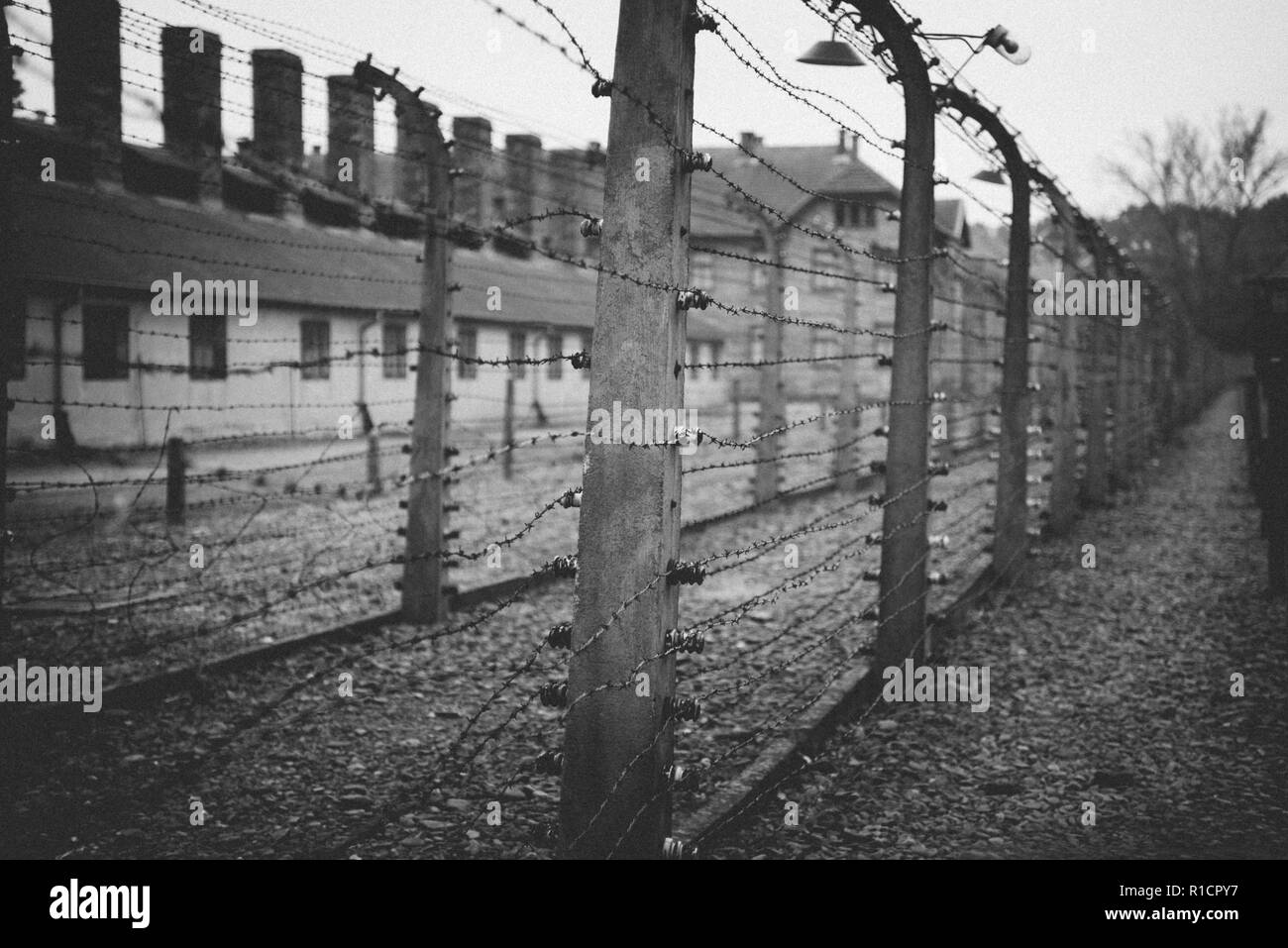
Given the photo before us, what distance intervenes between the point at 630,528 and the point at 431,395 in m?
4.63

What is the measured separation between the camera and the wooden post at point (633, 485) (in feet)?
12.2

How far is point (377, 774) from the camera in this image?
5.39 meters

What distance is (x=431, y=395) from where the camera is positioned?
810 cm

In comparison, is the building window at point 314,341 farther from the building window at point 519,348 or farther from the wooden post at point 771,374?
the wooden post at point 771,374

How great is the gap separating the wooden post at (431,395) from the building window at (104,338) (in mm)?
13634

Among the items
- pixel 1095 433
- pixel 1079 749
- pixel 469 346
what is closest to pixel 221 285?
pixel 469 346

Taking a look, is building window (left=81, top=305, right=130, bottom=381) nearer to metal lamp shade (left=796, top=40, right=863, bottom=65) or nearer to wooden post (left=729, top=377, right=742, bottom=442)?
wooden post (left=729, top=377, right=742, bottom=442)

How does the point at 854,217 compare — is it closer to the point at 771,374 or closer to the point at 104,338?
the point at 104,338

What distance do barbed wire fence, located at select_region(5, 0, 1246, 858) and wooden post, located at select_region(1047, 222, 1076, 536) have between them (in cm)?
6

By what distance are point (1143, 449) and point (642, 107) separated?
20.4m

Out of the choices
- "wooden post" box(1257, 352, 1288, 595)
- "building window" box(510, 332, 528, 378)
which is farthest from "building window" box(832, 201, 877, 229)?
"wooden post" box(1257, 352, 1288, 595)

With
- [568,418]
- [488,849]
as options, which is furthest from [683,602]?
[568,418]

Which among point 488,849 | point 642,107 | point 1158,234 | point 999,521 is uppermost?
point 1158,234
